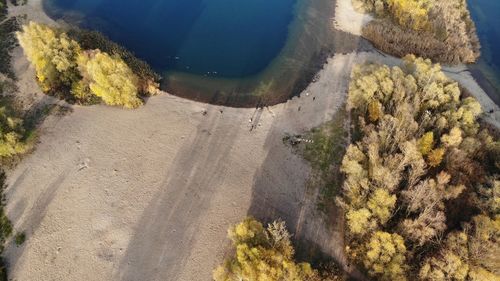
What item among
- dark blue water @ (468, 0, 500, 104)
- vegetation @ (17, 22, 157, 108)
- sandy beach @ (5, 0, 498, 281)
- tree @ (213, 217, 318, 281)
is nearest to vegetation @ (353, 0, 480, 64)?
dark blue water @ (468, 0, 500, 104)

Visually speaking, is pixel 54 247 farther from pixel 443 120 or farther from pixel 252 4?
pixel 252 4

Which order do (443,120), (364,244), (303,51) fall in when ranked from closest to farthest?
(364,244) → (443,120) → (303,51)

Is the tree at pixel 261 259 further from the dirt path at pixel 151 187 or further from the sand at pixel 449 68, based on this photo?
the sand at pixel 449 68

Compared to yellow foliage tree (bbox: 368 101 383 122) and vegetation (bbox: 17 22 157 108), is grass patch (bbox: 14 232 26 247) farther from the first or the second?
yellow foliage tree (bbox: 368 101 383 122)

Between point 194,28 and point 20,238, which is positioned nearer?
point 20,238

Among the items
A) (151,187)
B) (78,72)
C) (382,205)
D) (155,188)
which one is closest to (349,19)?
(382,205)

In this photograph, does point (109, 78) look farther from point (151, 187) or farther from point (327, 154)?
point (327, 154)

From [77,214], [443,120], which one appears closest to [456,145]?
[443,120]
